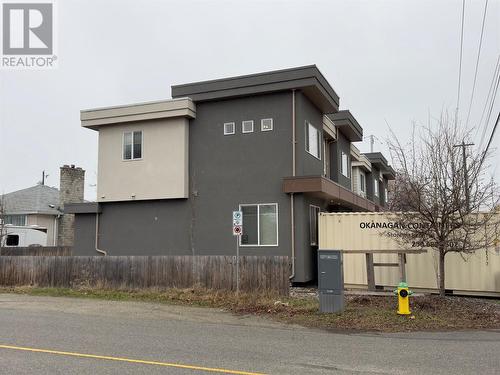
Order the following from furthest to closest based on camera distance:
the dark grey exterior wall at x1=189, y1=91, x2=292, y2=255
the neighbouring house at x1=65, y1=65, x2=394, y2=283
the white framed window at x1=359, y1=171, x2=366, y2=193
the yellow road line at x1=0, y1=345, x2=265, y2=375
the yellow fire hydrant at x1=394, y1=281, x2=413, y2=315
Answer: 1. the white framed window at x1=359, y1=171, x2=366, y2=193
2. the dark grey exterior wall at x1=189, y1=91, x2=292, y2=255
3. the neighbouring house at x1=65, y1=65, x2=394, y2=283
4. the yellow fire hydrant at x1=394, y1=281, x2=413, y2=315
5. the yellow road line at x1=0, y1=345, x2=265, y2=375

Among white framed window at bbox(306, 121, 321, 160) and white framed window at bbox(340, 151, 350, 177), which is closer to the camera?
→ white framed window at bbox(306, 121, 321, 160)

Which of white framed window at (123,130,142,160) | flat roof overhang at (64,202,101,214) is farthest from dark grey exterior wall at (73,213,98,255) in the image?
white framed window at (123,130,142,160)

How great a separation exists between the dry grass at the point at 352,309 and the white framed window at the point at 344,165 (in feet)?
39.4

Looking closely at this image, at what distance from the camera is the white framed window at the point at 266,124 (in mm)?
18703

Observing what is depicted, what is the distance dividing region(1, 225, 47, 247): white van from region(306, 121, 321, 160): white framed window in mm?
20637

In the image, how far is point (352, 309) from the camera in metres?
12.7

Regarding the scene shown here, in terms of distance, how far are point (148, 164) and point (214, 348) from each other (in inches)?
512

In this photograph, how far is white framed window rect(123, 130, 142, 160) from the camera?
2069cm

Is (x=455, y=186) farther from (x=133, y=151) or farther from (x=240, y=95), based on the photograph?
(x=133, y=151)

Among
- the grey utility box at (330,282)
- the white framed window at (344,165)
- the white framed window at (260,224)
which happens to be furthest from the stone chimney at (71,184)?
the grey utility box at (330,282)

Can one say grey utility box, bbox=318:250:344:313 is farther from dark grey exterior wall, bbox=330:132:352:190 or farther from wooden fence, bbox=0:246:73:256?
wooden fence, bbox=0:246:73:256

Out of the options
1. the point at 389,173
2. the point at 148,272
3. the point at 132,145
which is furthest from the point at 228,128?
the point at 389,173

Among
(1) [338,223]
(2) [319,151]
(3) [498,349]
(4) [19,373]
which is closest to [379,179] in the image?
(2) [319,151]

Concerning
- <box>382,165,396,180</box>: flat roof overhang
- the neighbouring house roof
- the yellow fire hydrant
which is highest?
<box>382,165,396,180</box>: flat roof overhang
